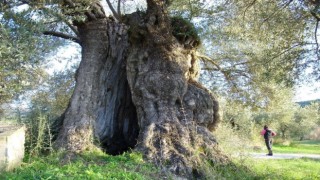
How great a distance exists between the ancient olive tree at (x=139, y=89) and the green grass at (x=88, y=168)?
0.54m

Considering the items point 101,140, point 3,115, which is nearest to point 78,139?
point 101,140

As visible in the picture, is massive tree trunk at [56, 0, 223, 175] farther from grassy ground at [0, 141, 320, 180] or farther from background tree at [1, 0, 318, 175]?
grassy ground at [0, 141, 320, 180]

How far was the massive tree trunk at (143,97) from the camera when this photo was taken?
27.7ft

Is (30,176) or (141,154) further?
(141,154)

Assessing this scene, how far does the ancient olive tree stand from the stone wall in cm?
123

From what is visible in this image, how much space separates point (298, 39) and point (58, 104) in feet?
31.7

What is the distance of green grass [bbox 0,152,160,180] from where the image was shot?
18.2 ft

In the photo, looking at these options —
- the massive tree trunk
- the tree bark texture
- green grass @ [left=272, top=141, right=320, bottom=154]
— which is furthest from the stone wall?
green grass @ [left=272, top=141, right=320, bottom=154]

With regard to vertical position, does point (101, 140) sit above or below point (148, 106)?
below

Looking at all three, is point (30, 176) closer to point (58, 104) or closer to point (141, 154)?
point (141, 154)

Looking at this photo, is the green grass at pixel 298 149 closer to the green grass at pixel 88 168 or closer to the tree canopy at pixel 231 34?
the tree canopy at pixel 231 34

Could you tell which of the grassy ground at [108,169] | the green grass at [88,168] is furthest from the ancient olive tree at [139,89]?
the green grass at [88,168]

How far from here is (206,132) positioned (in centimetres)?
916

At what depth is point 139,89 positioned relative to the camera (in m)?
9.36
